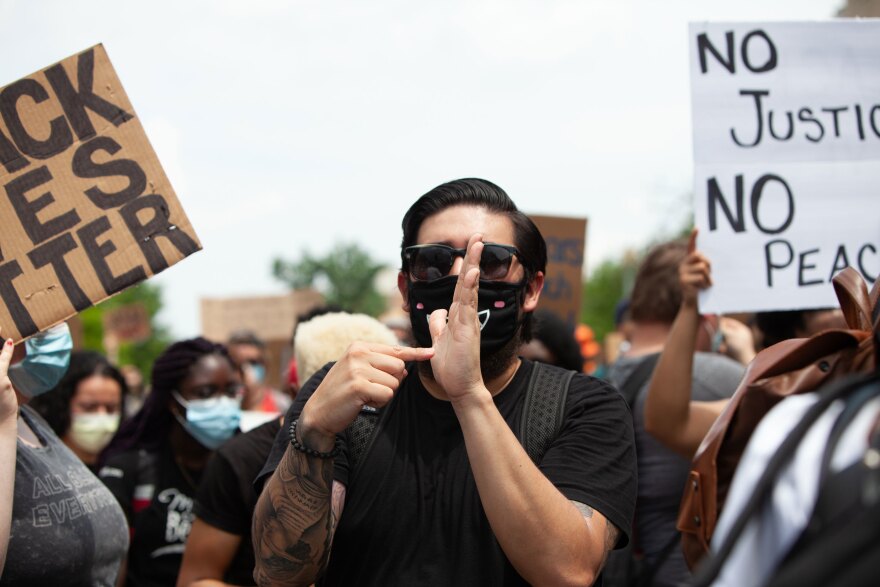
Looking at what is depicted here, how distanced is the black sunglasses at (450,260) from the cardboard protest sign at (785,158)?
4.46 feet

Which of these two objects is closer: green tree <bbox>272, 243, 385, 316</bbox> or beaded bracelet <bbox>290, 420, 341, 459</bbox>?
beaded bracelet <bbox>290, 420, 341, 459</bbox>

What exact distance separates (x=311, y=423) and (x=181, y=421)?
2574mm

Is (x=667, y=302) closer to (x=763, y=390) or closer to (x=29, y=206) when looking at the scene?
(x=763, y=390)

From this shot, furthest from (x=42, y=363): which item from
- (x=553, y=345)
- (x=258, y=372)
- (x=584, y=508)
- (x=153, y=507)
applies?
(x=258, y=372)

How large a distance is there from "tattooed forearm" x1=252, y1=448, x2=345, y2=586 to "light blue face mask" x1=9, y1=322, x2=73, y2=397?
120 centimetres

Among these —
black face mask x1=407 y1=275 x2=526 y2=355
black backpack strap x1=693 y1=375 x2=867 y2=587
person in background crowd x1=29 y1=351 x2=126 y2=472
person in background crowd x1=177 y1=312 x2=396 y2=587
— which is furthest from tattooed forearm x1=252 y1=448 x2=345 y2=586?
person in background crowd x1=29 y1=351 x2=126 y2=472

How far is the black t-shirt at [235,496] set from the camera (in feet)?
10.4

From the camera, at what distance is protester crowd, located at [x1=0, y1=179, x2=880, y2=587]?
1.15 metres

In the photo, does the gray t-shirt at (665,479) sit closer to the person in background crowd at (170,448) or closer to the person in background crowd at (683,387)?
the person in background crowd at (683,387)

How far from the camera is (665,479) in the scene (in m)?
3.50

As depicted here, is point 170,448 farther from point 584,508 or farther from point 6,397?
point 584,508

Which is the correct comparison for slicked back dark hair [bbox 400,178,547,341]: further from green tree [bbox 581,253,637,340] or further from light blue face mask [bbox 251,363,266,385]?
green tree [bbox 581,253,637,340]

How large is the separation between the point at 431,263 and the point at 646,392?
5.37 feet

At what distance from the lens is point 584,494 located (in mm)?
2035
